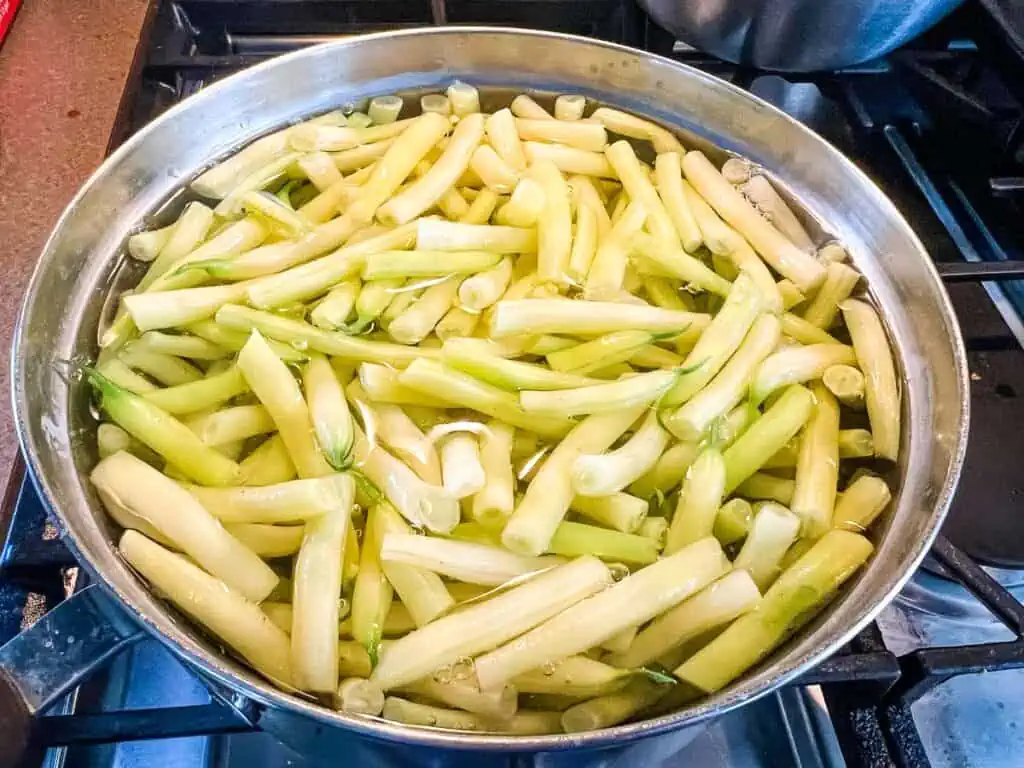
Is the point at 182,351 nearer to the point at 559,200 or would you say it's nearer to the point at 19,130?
the point at 559,200

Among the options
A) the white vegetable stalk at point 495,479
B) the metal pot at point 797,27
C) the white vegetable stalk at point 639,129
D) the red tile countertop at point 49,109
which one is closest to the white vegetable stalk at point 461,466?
the white vegetable stalk at point 495,479

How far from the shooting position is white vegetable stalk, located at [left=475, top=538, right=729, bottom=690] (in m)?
0.61

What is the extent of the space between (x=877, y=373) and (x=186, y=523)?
0.62 metres

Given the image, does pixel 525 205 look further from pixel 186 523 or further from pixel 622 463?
pixel 186 523

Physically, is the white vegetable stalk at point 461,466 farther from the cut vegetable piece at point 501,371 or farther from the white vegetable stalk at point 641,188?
the white vegetable stalk at point 641,188

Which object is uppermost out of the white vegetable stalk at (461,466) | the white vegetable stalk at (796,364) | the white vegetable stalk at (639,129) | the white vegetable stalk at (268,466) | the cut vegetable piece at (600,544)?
the white vegetable stalk at (639,129)

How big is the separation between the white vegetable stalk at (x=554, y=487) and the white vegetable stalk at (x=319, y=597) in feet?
0.41

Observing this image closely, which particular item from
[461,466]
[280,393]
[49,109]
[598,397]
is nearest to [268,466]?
[280,393]

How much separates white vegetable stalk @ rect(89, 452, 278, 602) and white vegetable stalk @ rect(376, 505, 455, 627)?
10 cm

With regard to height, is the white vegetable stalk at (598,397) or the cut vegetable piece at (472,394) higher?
the white vegetable stalk at (598,397)

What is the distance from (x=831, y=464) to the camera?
0.74m

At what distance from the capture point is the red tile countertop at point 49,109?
53.7 inches

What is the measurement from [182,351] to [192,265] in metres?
0.08

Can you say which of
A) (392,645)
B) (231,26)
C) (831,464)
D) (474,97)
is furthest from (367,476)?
(231,26)
